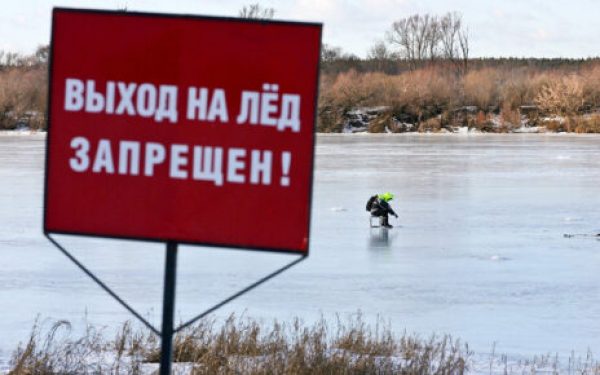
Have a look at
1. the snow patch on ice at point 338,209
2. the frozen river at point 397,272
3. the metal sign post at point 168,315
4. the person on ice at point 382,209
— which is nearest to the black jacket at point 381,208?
the person on ice at point 382,209

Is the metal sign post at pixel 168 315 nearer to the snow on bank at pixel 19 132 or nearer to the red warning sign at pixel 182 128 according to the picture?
the red warning sign at pixel 182 128

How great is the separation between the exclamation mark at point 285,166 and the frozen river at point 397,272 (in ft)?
12.2

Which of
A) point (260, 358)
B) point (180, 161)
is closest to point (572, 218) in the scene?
point (260, 358)

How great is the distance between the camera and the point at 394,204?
1744 cm

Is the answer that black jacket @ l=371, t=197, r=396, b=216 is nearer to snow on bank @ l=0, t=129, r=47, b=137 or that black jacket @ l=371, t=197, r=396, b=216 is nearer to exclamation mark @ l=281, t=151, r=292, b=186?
A: exclamation mark @ l=281, t=151, r=292, b=186

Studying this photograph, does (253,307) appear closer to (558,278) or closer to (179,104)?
(558,278)

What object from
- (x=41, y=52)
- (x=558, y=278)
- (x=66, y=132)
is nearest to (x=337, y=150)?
(x=558, y=278)

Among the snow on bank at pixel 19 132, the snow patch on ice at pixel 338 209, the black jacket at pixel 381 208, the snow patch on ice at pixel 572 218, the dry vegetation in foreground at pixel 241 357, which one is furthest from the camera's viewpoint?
the snow on bank at pixel 19 132

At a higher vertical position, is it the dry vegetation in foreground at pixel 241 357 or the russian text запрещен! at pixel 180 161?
the russian text запрещен! at pixel 180 161

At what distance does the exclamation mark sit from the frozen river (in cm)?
371

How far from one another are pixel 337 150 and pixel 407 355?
96.1 feet

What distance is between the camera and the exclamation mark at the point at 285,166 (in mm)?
3385

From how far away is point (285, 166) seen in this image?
339 centimetres

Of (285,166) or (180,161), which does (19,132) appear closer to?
(180,161)
